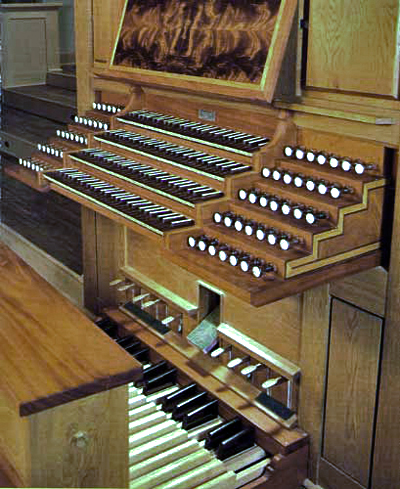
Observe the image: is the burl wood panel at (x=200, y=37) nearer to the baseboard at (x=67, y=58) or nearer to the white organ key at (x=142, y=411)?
the white organ key at (x=142, y=411)

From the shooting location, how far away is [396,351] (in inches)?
81.1

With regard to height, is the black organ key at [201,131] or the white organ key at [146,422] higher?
the black organ key at [201,131]

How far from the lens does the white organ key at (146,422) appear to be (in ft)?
8.30

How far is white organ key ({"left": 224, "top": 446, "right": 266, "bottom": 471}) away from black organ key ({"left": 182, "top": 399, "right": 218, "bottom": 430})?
0.22m

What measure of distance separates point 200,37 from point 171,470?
1479mm

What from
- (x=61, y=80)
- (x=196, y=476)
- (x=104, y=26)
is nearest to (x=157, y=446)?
(x=196, y=476)

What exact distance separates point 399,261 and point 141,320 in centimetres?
146

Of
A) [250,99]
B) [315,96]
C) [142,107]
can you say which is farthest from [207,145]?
[142,107]

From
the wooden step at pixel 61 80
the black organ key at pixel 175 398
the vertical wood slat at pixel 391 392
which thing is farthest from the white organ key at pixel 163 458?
the wooden step at pixel 61 80

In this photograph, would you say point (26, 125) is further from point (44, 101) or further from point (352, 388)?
point (352, 388)

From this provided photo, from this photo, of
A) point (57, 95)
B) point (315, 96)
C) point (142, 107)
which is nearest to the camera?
point (315, 96)

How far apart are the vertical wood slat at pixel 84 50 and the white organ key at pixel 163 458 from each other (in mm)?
1711

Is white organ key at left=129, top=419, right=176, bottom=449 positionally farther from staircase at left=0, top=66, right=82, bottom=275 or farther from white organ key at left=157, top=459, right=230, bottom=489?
staircase at left=0, top=66, right=82, bottom=275

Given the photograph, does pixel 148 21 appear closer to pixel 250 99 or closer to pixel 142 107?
pixel 142 107
